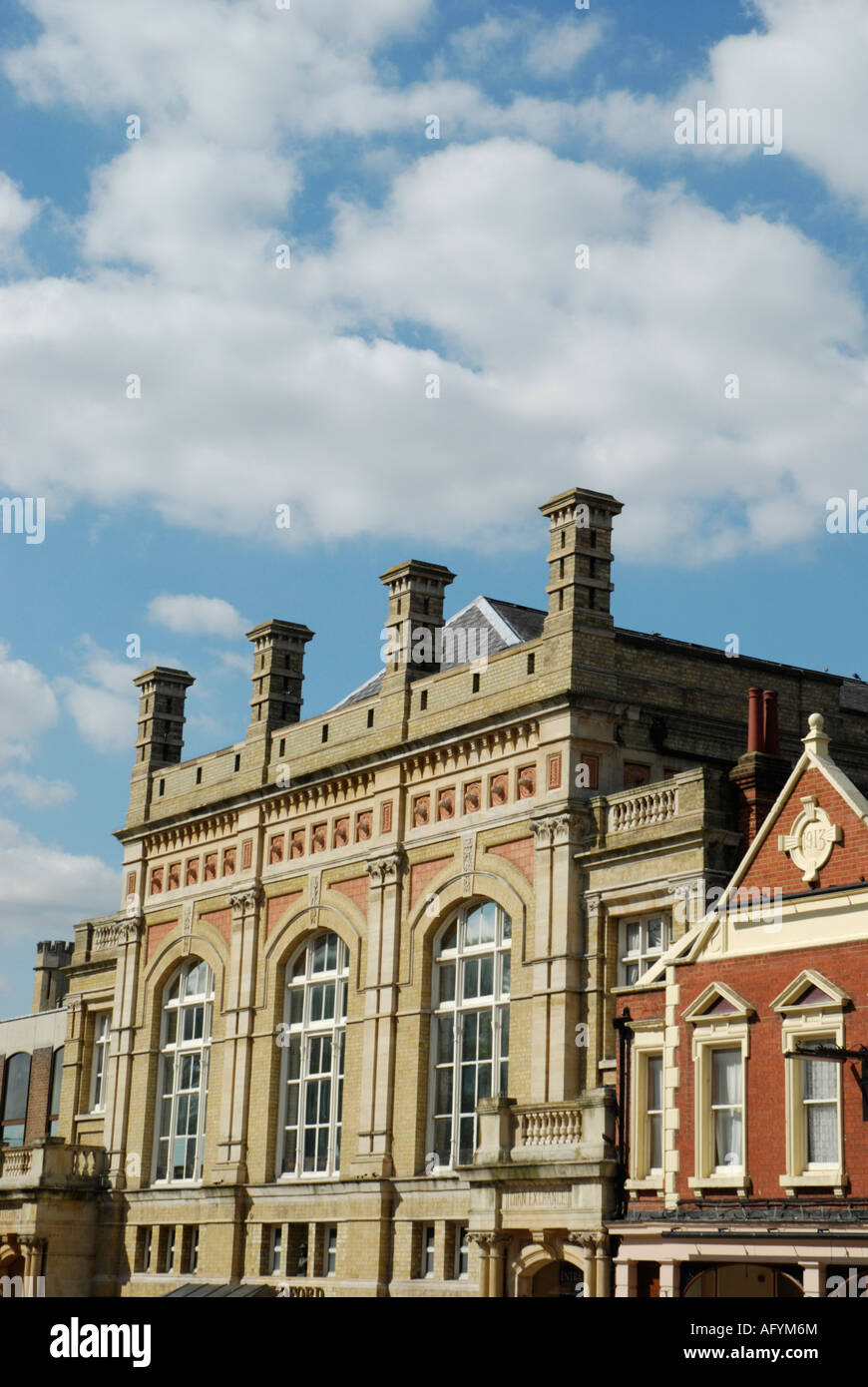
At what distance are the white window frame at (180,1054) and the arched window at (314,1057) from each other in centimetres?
345

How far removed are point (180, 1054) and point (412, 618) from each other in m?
13.7

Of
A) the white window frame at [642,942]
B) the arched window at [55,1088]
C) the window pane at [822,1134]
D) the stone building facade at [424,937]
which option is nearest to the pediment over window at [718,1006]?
the window pane at [822,1134]

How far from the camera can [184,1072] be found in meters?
45.7

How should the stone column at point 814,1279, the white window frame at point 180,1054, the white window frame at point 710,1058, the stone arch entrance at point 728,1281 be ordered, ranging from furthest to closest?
the white window frame at point 180,1054 → the white window frame at point 710,1058 → the stone arch entrance at point 728,1281 → the stone column at point 814,1279

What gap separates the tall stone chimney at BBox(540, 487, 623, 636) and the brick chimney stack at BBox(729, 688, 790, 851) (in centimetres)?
452

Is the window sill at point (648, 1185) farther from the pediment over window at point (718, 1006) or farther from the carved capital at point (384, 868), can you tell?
the carved capital at point (384, 868)

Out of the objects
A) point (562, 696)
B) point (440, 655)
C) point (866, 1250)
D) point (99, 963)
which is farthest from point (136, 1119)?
point (866, 1250)

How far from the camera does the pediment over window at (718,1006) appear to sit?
27438 mm

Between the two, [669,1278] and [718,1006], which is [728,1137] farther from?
[669,1278]

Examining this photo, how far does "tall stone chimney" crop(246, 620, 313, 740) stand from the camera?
1789 inches

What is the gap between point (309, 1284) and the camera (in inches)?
1522

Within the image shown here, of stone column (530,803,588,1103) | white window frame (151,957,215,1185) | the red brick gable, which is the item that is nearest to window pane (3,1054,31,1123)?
white window frame (151,957,215,1185)

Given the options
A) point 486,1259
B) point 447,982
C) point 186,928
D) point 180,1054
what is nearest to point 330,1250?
point 447,982
